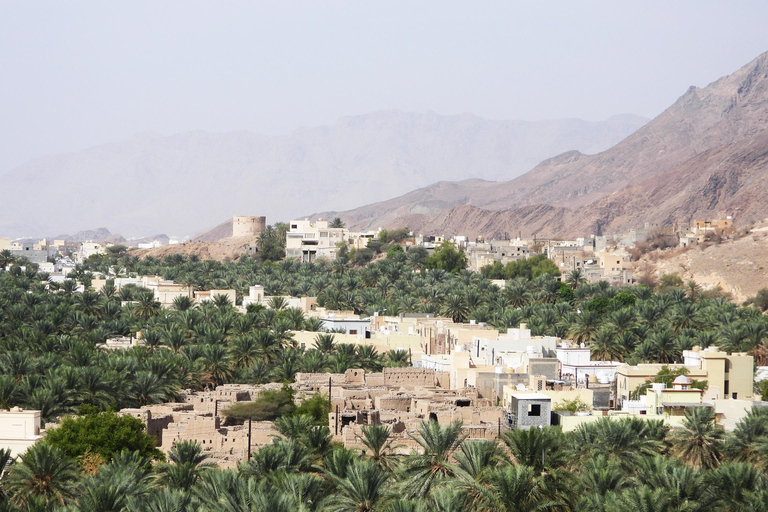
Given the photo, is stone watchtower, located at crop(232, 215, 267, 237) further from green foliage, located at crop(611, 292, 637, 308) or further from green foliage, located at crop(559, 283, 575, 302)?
green foliage, located at crop(611, 292, 637, 308)

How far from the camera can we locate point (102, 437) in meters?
34.0

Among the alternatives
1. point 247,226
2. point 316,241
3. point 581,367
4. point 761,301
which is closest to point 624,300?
point 761,301

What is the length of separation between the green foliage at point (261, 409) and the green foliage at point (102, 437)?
13.5 ft

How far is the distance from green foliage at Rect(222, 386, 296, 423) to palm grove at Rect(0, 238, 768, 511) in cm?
57

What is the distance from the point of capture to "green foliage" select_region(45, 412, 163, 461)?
33.5m

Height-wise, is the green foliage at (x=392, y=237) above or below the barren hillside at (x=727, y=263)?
above

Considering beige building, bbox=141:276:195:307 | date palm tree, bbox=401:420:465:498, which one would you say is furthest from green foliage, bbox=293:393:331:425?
beige building, bbox=141:276:195:307

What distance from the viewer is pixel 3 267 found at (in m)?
115

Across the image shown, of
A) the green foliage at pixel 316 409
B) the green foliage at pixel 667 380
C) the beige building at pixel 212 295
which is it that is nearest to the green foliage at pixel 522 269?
the beige building at pixel 212 295

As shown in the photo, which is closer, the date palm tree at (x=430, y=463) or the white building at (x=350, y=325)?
the date palm tree at (x=430, y=463)

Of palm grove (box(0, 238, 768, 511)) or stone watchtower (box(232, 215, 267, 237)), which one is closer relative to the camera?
palm grove (box(0, 238, 768, 511))

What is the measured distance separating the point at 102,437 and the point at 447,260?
3264 inches

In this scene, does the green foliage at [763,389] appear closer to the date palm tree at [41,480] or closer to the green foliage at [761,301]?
the date palm tree at [41,480]

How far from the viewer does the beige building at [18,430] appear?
3428 centimetres
